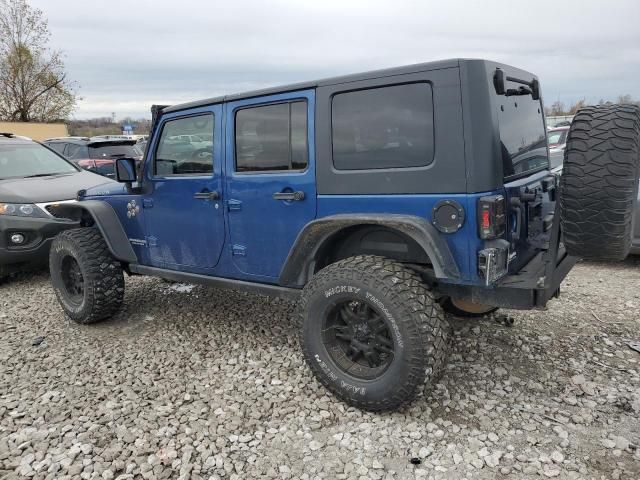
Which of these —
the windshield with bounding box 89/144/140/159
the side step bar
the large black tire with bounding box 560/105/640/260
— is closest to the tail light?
the large black tire with bounding box 560/105/640/260

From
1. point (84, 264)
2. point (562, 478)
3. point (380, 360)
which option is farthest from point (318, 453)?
point (84, 264)

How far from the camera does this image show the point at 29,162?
651 centimetres

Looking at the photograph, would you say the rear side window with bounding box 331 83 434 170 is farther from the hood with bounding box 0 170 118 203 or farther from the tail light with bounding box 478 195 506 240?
the hood with bounding box 0 170 118 203

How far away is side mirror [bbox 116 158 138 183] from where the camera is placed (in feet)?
13.4

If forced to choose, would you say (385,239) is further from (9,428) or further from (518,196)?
(9,428)

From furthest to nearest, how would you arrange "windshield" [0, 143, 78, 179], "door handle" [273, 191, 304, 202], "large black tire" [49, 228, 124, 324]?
"windshield" [0, 143, 78, 179] < "large black tire" [49, 228, 124, 324] < "door handle" [273, 191, 304, 202]

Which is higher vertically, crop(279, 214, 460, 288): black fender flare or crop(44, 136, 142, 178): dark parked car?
crop(44, 136, 142, 178): dark parked car

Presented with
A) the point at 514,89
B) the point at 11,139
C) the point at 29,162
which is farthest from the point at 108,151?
the point at 514,89

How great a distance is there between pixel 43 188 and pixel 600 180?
5725 millimetres

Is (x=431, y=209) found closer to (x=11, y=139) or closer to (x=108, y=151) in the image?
(x=11, y=139)

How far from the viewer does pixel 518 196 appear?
282 cm

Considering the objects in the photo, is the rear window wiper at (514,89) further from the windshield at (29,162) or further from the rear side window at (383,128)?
the windshield at (29,162)

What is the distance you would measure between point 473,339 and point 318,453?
1.80m

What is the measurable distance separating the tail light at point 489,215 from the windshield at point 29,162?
5.81 meters
